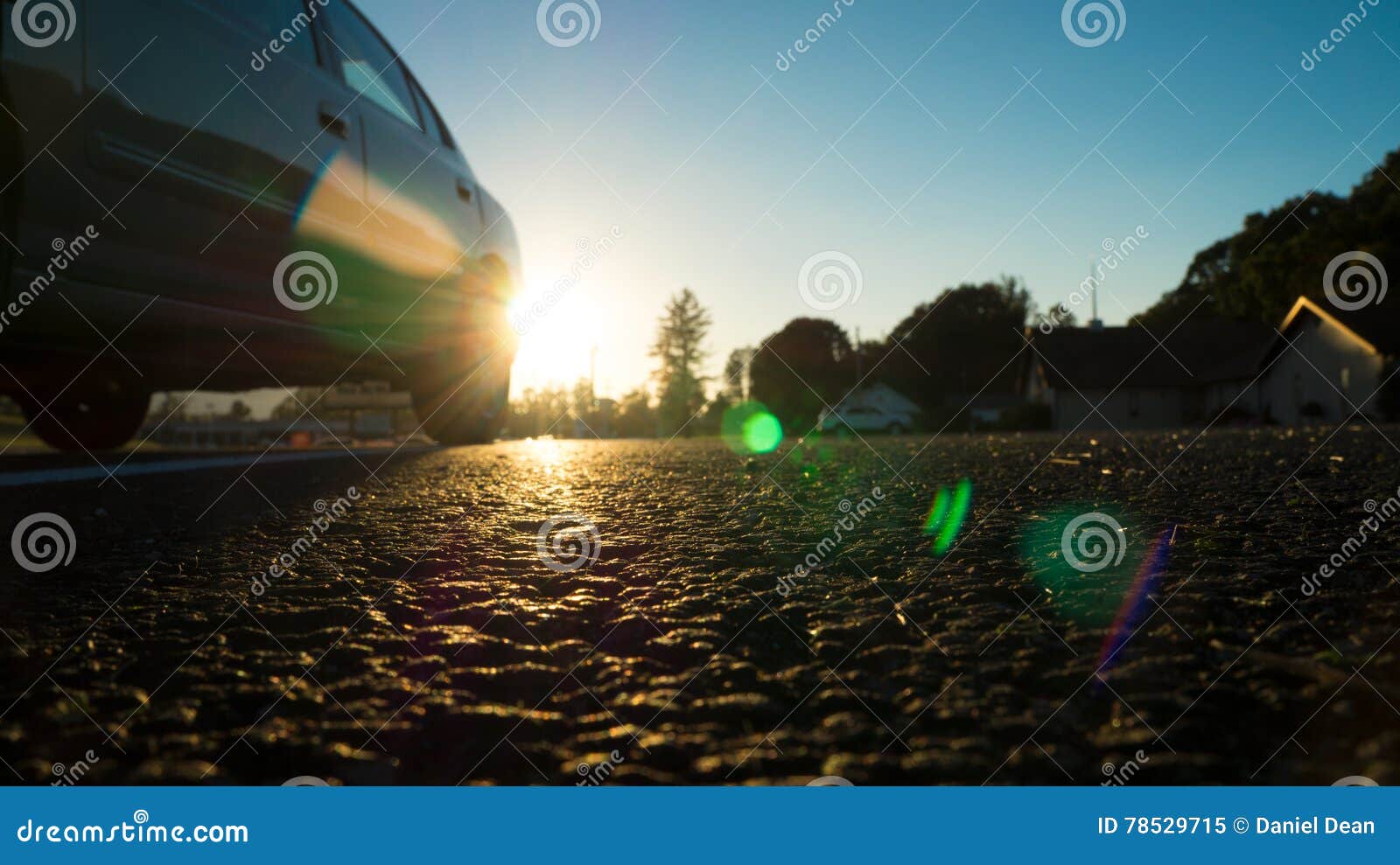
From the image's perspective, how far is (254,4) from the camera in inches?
169

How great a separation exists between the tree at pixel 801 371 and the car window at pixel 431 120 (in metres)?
52.5

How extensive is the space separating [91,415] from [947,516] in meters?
8.32

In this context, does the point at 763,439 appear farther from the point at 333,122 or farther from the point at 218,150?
the point at 218,150

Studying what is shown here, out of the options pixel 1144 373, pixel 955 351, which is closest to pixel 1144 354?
pixel 1144 373

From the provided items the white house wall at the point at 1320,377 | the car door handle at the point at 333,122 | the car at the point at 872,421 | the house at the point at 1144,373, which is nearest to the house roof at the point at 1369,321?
the white house wall at the point at 1320,377

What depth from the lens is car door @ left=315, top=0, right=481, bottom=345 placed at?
204 inches

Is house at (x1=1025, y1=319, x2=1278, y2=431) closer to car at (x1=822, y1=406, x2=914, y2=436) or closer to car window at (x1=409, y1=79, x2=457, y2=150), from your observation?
car at (x1=822, y1=406, x2=914, y2=436)

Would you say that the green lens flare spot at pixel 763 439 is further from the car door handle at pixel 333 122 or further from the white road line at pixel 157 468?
the car door handle at pixel 333 122

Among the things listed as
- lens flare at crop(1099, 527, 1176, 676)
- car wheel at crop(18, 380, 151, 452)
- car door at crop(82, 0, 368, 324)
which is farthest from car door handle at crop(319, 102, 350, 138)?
lens flare at crop(1099, 527, 1176, 676)

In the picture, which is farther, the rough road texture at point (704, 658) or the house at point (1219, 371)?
the house at point (1219, 371)

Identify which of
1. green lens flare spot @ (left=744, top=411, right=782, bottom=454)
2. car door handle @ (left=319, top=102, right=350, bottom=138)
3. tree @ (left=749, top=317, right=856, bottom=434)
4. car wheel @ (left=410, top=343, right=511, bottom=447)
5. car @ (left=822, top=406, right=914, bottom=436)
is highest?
tree @ (left=749, top=317, right=856, bottom=434)

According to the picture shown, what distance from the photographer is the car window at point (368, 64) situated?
5.11m

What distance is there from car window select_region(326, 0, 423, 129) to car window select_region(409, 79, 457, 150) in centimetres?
12

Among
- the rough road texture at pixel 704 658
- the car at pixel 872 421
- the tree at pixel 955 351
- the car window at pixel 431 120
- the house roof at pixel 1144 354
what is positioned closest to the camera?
the rough road texture at pixel 704 658
